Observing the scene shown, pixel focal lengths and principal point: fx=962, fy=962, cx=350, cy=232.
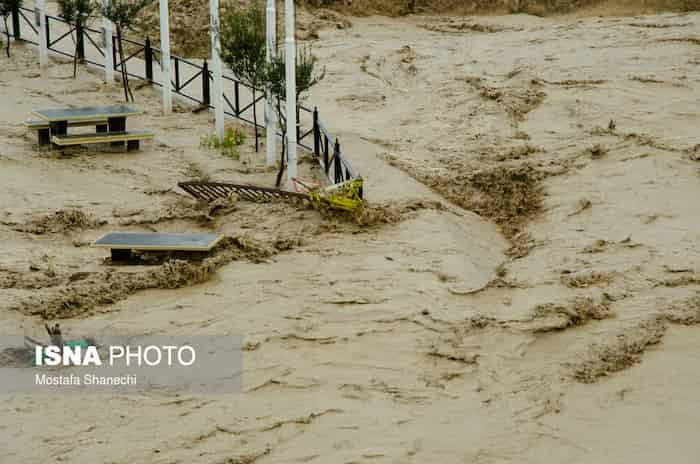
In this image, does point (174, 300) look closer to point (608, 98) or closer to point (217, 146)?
point (217, 146)

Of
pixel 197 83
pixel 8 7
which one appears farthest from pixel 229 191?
pixel 8 7

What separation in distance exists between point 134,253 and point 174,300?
150cm

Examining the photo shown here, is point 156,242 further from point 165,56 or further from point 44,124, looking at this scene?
point 165,56

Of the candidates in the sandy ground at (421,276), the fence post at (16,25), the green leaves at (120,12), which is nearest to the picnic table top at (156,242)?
the sandy ground at (421,276)

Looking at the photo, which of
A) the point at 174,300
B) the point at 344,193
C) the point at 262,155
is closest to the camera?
the point at 174,300

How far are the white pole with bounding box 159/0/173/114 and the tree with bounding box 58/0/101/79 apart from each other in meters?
2.05

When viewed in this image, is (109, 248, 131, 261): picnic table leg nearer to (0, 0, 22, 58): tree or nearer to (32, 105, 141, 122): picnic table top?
(32, 105, 141, 122): picnic table top

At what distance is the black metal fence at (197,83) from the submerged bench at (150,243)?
8.26ft

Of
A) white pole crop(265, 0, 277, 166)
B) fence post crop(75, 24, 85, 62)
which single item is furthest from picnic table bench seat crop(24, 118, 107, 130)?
fence post crop(75, 24, 85, 62)

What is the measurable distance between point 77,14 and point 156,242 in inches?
384

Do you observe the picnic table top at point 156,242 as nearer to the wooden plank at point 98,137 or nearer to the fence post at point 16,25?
the wooden plank at point 98,137

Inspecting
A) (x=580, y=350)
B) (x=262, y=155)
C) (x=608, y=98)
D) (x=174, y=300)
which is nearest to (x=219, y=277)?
(x=174, y=300)

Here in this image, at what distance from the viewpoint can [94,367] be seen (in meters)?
7.78

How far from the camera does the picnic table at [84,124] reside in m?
14.1
